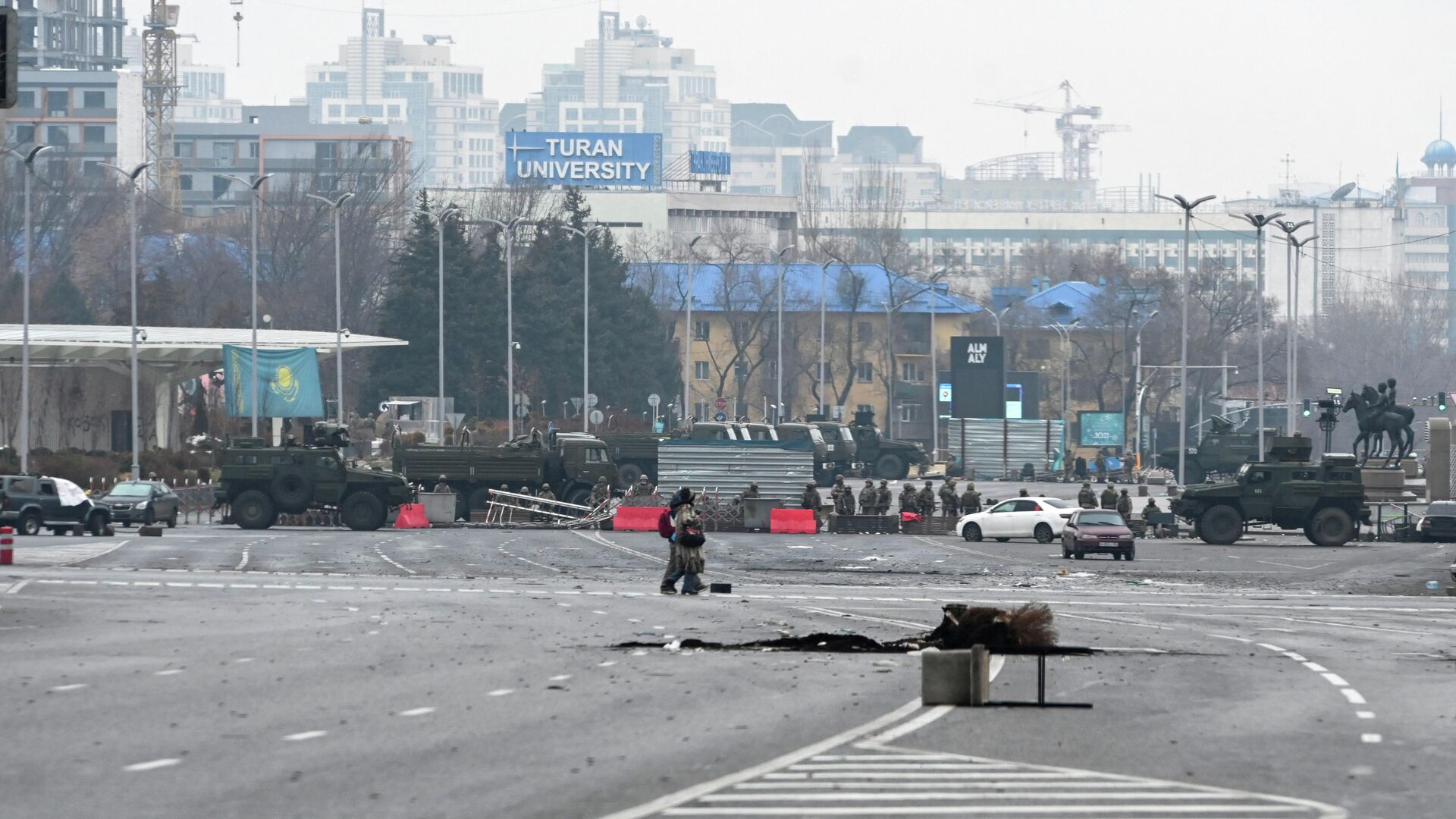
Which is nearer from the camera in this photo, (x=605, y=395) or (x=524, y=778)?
(x=524, y=778)

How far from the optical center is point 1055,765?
13156mm

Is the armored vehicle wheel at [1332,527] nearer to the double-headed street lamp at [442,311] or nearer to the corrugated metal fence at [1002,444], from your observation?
the double-headed street lamp at [442,311]

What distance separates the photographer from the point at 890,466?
3059 inches

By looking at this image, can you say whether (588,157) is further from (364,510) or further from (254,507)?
(254,507)

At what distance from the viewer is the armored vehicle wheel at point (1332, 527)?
4591cm

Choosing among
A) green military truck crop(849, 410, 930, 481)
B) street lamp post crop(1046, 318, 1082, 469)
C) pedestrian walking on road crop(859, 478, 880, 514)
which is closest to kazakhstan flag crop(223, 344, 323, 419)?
green military truck crop(849, 410, 930, 481)

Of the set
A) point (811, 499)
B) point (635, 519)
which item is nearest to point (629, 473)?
point (811, 499)

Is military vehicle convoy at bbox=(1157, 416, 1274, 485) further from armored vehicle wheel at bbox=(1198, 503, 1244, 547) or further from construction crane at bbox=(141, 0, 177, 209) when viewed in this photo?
construction crane at bbox=(141, 0, 177, 209)

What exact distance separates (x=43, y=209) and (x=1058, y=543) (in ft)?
260

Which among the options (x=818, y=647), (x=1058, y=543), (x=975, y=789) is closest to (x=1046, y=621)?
(x=818, y=647)

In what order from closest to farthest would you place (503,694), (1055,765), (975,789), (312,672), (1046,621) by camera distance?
1. (975,789)
2. (1055,765)
3. (503,694)
4. (312,672)
5. (1046,621)

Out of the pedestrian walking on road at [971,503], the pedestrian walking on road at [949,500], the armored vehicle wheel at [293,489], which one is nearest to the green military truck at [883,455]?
the pedestrian walking on road at [949,500]

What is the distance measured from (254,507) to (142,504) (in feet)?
16.1

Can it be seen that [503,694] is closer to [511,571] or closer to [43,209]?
[511,571]
